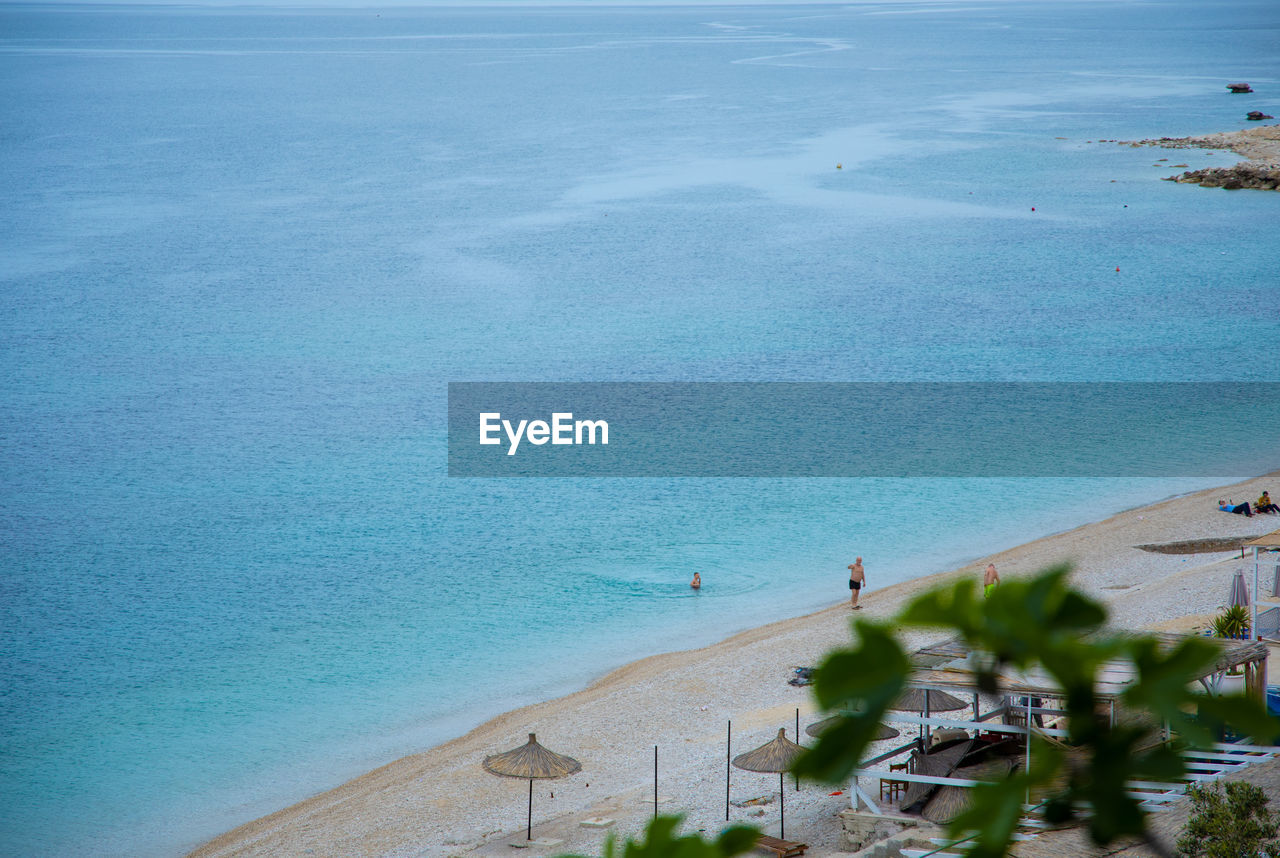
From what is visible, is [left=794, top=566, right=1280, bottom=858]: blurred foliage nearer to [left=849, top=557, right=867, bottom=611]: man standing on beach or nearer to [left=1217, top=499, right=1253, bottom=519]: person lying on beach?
[left=849, top=557, right=867, bottom=611]: man standing on beach

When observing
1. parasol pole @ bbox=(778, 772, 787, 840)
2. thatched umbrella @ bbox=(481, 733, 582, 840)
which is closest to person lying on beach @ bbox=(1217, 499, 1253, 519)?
parasol pole @ bbox=(778, 772, 787, 840)

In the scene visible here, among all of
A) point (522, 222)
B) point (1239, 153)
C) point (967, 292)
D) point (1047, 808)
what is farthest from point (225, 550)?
point (1239, 153)

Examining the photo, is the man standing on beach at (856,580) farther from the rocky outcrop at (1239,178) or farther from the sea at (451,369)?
the rocky outcrop at (1239,178)

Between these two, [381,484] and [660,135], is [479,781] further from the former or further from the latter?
[660,135]

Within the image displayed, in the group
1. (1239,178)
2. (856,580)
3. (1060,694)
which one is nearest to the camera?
(1060,694)

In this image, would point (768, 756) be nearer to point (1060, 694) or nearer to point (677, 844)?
point (677, 844)

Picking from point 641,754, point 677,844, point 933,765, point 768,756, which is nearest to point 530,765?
point 768,756

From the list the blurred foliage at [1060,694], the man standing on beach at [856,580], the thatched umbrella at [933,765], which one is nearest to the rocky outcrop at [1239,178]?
the man standing on beach at [856,580]
